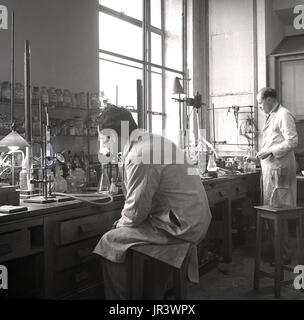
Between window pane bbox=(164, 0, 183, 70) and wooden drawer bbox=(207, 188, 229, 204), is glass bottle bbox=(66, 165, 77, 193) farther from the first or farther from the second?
window pane bbox=(164, 0, 183, 70)

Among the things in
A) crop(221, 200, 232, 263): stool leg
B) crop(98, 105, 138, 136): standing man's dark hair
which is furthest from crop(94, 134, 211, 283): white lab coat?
crop(221, 200, 232, 263): stool leg

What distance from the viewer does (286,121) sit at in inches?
155

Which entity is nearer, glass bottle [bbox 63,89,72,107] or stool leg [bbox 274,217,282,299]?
stool leg [bbox 274,217,282,299]

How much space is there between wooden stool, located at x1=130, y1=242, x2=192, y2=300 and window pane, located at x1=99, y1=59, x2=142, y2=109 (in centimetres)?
288

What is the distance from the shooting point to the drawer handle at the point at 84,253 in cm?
239

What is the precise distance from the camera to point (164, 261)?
7.06 ft

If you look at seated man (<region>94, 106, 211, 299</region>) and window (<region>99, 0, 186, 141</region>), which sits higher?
A: window (<region>99, 0, 186, 141</region>)

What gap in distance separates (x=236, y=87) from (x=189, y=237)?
4365mm

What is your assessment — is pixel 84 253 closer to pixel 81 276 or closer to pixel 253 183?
pixel 81 276

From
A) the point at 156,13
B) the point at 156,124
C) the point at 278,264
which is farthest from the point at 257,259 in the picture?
the point at 156,13

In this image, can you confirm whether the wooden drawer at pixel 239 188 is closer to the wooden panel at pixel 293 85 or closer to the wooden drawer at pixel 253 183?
the wooden drawer at pixel 253 183

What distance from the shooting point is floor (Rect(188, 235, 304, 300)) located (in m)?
3.21
